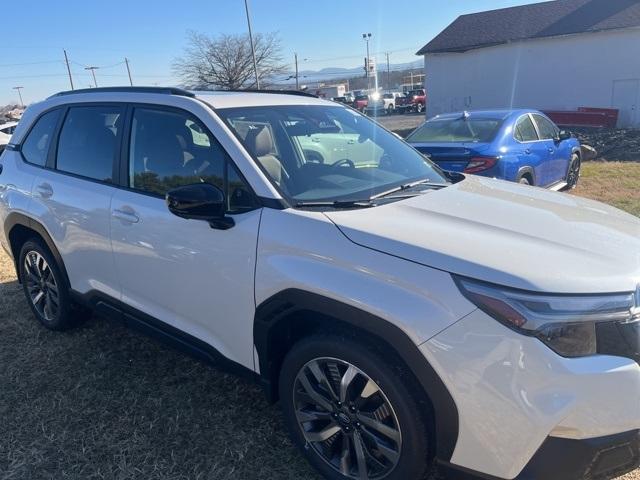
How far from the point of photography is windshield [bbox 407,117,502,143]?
7.01 m

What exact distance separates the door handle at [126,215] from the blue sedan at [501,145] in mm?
4304

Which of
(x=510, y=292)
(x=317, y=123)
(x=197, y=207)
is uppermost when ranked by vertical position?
(x=317, y=123)

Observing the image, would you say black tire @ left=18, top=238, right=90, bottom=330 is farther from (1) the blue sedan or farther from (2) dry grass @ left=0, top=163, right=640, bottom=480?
(1) the blue sedan

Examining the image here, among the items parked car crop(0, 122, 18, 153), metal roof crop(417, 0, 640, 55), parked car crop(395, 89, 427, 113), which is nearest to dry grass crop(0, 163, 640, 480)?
parked car crop(0, 122, 18, 153)

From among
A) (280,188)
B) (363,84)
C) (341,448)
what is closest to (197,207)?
(280,188)

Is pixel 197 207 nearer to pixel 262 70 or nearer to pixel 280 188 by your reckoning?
pixel 280 188

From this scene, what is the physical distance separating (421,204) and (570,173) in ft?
25.2

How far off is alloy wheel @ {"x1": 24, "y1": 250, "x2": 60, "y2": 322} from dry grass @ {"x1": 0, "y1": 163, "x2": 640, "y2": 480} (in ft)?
0.69

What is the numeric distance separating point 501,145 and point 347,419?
525 cm


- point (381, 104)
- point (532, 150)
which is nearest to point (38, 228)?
point (532, 150)

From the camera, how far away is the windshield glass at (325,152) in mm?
2707

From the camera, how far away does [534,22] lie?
2895cm

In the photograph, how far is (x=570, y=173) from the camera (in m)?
9.23

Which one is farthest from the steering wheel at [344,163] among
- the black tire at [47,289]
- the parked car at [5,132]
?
the parked car at [5,132]
